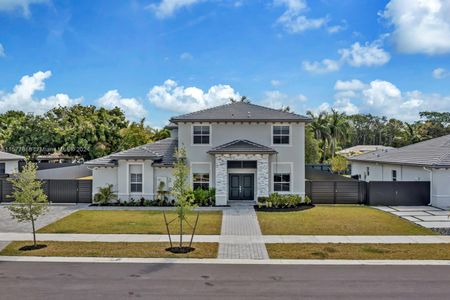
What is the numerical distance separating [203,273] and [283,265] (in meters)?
2.65

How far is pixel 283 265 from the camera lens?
12055mm

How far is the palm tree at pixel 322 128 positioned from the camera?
60.2 metres

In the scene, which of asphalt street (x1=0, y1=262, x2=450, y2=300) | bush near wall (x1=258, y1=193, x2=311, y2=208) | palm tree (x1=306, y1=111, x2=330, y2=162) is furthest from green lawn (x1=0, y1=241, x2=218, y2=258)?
palm tree (x1=306, y1=111, x2=330, y2=162)

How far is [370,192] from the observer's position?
995 inches

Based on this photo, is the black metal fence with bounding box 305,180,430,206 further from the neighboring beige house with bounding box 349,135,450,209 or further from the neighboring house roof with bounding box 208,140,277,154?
the neighboring house roof with bounding box 208,140,277,154

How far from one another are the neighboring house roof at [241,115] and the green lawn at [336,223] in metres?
6.28

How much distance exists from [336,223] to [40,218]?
15.5 m

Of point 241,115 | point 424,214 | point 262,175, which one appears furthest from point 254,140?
point 424,214

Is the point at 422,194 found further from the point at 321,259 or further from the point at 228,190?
the point at 321,259

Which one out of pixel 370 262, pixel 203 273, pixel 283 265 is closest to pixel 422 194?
pixel 370 262

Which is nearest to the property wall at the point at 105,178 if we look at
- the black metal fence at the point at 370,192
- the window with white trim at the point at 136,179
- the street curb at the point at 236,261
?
the window with white trim at the point at 136,179

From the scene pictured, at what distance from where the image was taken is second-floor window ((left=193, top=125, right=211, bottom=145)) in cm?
2547

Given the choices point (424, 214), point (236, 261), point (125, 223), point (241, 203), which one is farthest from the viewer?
point (241, 203)

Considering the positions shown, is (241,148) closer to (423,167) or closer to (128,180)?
(128,180)
